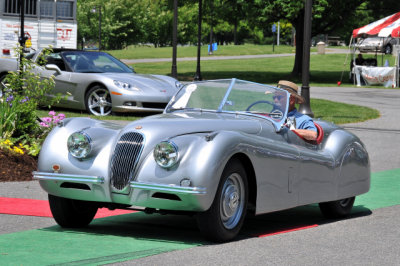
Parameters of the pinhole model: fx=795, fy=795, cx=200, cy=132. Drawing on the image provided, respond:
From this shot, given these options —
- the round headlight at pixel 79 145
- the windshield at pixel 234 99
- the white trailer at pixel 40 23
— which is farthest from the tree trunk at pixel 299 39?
the round headlight at pixel 79 145

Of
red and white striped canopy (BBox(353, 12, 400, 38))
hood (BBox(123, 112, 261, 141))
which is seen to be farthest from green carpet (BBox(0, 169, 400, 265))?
red and white striped canopy (BBox(353, 12, 400, 38))

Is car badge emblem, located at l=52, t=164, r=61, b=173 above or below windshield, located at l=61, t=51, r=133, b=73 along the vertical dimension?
below

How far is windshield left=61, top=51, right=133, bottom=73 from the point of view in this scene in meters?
18.1

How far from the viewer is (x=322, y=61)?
57750 millimetres

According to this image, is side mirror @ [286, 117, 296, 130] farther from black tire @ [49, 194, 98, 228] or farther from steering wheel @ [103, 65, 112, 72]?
steering wheel @ [103, 65, 112, 72]

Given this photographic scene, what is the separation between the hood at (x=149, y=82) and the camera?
56.4 ft

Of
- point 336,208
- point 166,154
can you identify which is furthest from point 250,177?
point 336,208

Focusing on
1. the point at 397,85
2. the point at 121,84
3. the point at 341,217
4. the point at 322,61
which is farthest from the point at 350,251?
the point at 322,61

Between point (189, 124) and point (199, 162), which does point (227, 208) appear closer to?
point (199, 162)

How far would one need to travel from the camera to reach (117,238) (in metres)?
6.71

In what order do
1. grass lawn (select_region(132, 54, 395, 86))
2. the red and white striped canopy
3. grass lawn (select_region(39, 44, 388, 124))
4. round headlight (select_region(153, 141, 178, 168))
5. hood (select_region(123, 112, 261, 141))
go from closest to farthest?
round headlight (select_region(153, 141, 178, 168)) → hood (select_region(123, 112, 261, 141)) → grass lawn (select_region(39, 44, 388, 124)) → the red and white striped canopy → grass lawn (select_region(132, 54, 395, 86))

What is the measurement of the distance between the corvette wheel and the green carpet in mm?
9116

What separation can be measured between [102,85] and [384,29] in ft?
63.8

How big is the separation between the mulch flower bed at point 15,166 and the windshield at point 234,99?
10.6 ft
